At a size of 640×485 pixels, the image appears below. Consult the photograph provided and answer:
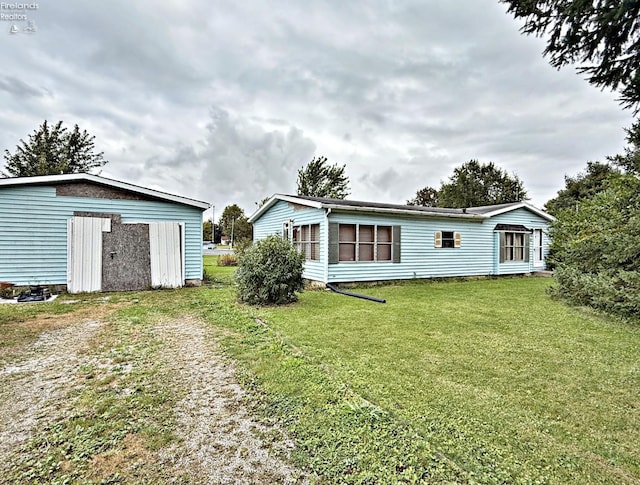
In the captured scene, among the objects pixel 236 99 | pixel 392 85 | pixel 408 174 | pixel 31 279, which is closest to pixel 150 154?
pixel 236 99

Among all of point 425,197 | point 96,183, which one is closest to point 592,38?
point 96,183

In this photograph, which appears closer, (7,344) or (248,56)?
(7,344)

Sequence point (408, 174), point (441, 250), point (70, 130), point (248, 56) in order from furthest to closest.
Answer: point (70, 130) < point (408, 174) < point (441, 250) < point (248, 56)

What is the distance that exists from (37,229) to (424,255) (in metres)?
11.0

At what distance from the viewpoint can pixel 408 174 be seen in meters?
24.5

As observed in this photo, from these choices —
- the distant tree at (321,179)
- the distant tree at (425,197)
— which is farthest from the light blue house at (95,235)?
the distant tree at (425,197)

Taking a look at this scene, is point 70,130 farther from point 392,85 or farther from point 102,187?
point 392,85

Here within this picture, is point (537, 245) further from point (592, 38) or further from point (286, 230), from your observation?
point (592, 38)

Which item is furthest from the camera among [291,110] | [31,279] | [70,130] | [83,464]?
[70,130]

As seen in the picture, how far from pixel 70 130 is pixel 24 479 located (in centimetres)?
3540

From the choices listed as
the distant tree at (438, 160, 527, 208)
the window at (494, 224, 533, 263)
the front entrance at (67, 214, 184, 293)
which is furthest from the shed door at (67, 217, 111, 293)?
the distant tree at (438, 160, 527, 208)

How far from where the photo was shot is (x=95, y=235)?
28.2 ft

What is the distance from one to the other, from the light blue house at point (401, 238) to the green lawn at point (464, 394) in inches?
171

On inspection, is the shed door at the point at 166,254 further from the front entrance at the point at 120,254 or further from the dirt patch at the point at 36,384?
the dirt patch at the point at 36,384
